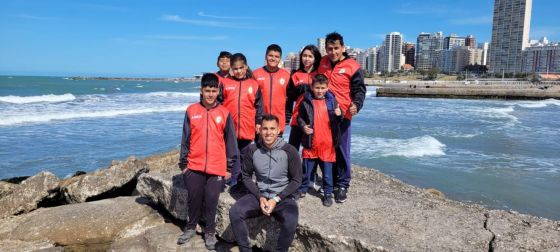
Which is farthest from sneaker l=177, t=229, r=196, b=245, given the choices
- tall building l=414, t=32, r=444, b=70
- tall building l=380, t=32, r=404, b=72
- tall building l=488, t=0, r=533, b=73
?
tall building l=380, t=32, r=404, b=72

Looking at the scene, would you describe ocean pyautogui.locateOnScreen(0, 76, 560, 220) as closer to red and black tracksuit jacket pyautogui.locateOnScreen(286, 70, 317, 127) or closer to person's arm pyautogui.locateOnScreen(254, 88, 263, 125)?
red and black tracksuit jacket pyautogui.locateOnScreen(286, 70, 317, 127)

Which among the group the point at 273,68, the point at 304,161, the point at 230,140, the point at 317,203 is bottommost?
the point at 317,203

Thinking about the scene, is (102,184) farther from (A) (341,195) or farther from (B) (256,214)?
(A) (341,195)

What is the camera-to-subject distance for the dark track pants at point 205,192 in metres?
4.26

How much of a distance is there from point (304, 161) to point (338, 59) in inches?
47.4

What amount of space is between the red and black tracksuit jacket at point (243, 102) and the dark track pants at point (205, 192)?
2.74 feet

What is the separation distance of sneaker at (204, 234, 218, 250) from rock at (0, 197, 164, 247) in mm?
1089

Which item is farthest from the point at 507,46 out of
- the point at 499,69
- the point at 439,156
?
the point at 439,156

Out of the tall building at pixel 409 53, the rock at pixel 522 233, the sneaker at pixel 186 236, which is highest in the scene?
the tall building at pixel 409 53

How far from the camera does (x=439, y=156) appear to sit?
11.9 meters

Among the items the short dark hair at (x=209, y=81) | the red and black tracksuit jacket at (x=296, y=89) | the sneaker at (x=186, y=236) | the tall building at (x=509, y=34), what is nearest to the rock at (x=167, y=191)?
the sneaker at (x=186, y=236)

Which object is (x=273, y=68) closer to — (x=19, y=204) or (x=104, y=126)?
(x=19, y=204)

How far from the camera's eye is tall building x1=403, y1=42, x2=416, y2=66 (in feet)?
537

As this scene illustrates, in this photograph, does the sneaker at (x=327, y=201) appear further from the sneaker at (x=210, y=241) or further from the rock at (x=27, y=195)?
the rock at (x=27, y=195)
